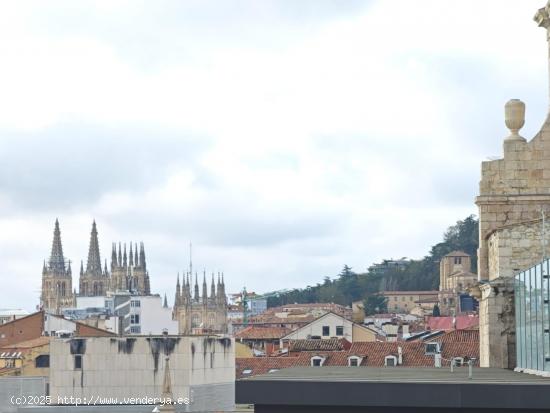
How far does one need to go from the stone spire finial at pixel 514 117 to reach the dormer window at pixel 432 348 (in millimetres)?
45945

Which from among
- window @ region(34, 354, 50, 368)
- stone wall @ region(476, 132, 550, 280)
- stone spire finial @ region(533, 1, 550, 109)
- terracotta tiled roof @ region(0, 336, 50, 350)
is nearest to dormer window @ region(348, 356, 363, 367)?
window @ region(34, 354, 50, 368)

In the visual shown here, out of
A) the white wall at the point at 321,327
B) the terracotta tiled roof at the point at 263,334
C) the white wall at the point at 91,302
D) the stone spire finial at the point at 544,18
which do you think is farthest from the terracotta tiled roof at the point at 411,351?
the white wall at the point at 91,302

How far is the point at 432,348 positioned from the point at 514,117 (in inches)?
1887

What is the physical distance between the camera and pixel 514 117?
25.1 meters

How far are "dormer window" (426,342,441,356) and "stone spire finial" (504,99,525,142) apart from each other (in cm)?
4594

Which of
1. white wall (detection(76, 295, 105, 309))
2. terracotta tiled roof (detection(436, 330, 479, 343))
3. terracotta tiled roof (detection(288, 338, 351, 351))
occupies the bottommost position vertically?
terracotta tiled roof (detection(288, 338, 351, 351))

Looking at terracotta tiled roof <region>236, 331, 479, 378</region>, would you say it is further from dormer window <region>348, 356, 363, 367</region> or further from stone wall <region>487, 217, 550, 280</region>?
stone wall <region>487, 217, 550, 280</region>

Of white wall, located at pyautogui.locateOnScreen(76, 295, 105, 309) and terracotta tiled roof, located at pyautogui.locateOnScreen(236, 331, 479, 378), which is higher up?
white wall, located at pyautogui.locateOnScreen(76, 295, 105, 309)

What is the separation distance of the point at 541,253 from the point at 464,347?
50851 mm

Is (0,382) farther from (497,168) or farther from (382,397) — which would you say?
(382,397)

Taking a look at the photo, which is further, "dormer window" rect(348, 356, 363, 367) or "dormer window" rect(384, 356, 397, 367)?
"dormer window" rect(348, 356, 363, 367)

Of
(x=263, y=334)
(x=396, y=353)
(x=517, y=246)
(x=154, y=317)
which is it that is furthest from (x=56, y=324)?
(x=517, y=246)

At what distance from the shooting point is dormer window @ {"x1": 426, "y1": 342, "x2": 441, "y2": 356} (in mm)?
70769

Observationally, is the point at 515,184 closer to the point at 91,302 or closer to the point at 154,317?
the point at 154,317
